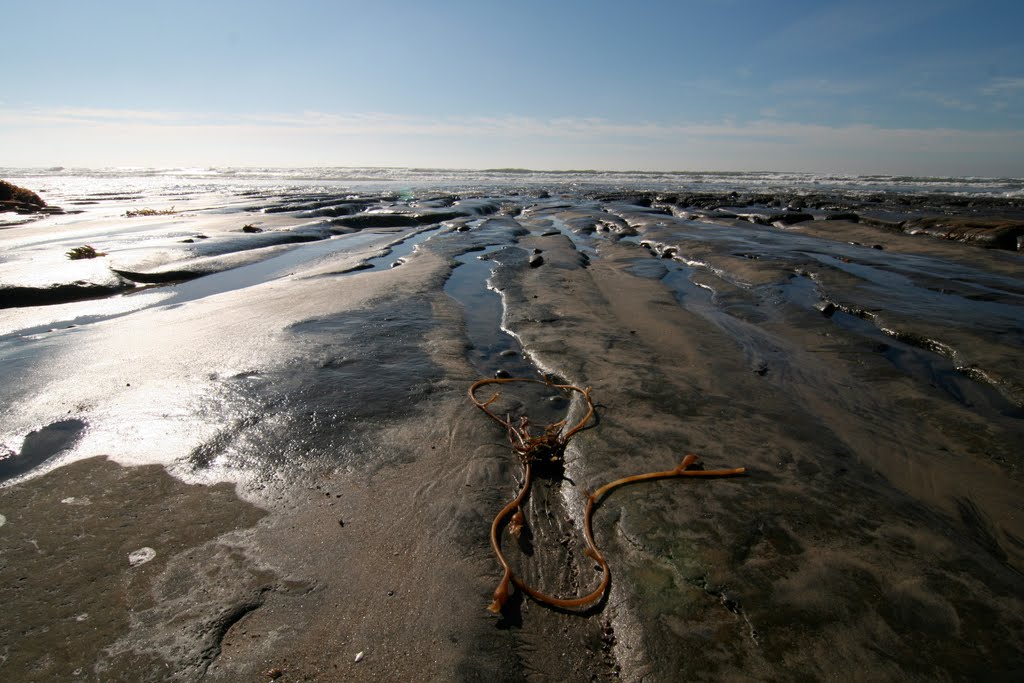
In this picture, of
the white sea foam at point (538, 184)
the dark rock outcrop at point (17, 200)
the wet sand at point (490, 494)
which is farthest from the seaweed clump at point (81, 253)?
the white sea foam at point (538, 184)

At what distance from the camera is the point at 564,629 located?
1.89 meters

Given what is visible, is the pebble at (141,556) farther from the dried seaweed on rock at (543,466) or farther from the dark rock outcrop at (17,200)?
the dark rock outcrop at (17,200)

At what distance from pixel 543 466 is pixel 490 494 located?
41 centimetres

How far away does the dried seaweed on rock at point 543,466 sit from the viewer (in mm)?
2018

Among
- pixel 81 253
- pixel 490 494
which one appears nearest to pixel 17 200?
pixel 81 253

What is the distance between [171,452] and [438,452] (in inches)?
61.7

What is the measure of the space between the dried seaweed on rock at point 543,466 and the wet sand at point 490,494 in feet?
0.18

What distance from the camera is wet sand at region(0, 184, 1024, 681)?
5.80 ft

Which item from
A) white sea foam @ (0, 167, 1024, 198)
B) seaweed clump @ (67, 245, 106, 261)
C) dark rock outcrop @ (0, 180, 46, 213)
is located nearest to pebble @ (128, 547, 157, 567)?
seaweed clump @ (67, 245, 106, 261)

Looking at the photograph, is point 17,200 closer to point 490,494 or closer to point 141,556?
point 141,556

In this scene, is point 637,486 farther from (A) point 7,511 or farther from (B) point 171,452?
(A) point 7,511

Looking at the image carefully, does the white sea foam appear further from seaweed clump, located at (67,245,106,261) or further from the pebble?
the pebble

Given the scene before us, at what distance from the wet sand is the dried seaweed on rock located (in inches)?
2.2

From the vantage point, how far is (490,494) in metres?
2.66
